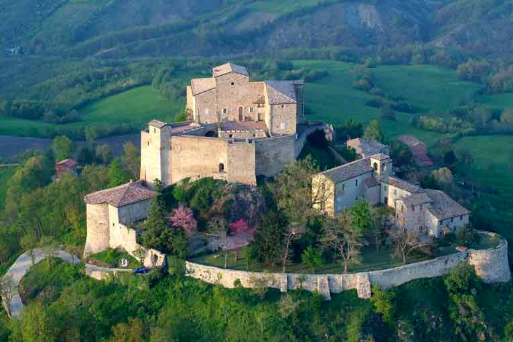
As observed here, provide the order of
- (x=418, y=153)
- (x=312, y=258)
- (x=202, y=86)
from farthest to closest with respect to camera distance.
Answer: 1. (x=418, y=153)
2. (x=202, y=86)
3. (x=312, y=258)

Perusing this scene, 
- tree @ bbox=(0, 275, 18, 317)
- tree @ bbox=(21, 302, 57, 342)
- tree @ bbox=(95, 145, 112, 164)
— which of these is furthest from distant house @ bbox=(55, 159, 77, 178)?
tree @ bbox=(21, 302, 57, 342)

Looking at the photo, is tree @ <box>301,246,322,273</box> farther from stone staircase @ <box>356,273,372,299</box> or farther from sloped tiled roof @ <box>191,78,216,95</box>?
sloped tiled roof @ <box>191,78,216,95</box>

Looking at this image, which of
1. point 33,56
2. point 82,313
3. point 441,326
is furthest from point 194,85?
point 33,56

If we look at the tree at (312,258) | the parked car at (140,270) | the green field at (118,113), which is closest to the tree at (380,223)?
the tree at (312,258)

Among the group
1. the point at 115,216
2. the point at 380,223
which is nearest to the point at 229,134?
the point at 115,216

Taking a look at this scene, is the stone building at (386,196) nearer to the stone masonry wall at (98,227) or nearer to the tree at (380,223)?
the tree at (380,223)

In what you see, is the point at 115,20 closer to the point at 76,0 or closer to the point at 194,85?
the point at 76,0

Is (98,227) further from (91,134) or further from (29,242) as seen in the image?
(91,134)
